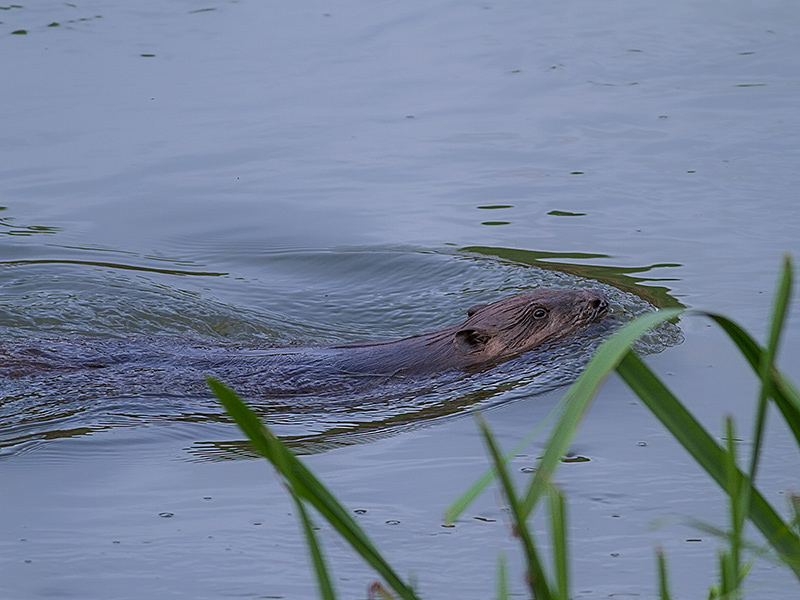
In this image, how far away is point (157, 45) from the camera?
39.9ft

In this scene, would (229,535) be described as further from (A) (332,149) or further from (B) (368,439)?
(A) (332,149)

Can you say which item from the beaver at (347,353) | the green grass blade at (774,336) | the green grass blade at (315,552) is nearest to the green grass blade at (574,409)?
the green grass blade at (774,336)

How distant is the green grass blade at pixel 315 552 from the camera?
1298mm

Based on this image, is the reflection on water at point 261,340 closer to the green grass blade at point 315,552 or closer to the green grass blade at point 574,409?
the green grass blade at point 315,552

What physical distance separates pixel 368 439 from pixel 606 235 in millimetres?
3253

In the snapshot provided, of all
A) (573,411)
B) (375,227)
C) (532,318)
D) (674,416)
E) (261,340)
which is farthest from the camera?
(375,227)

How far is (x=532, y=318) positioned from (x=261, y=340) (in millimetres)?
1729

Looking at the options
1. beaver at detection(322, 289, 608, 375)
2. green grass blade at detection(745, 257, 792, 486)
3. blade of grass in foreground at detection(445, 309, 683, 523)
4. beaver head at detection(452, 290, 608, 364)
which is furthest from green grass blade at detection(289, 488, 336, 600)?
beaver head at detection(452, 290, 608, 364)

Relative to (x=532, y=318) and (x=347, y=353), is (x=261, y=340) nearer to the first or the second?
(x=347, y=353)

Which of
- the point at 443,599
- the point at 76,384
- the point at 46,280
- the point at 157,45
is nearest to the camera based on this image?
the point at 443,599

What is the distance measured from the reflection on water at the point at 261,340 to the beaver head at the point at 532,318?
77 mm

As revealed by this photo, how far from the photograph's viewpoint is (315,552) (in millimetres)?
1312

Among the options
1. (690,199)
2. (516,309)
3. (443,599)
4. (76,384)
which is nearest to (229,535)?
(443,599)

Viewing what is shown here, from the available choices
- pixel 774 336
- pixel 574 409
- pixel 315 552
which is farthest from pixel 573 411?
pixel 315 552
